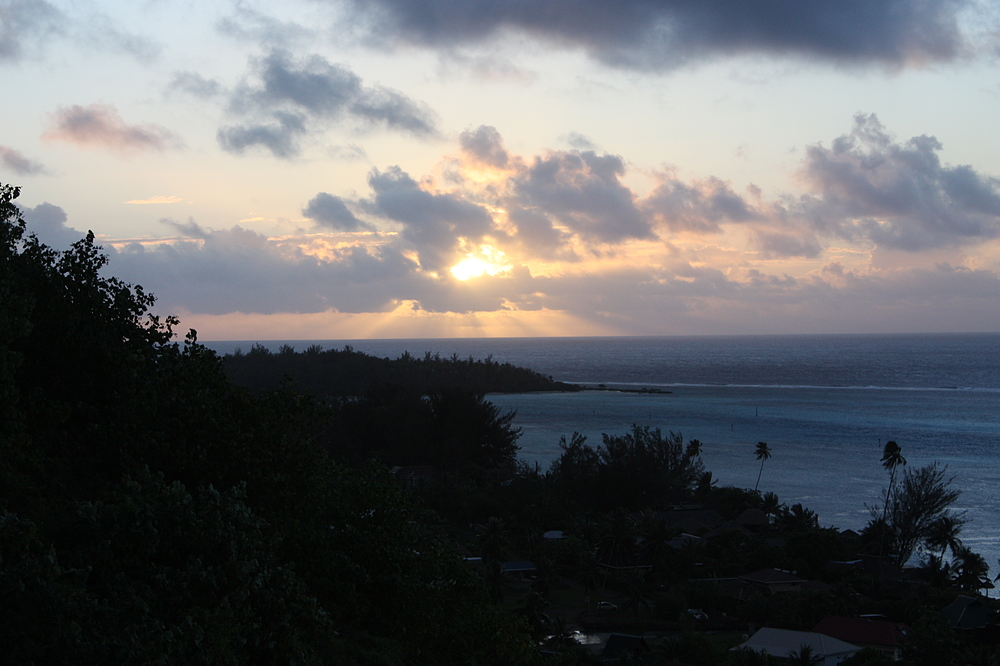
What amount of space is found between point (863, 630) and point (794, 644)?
410cm

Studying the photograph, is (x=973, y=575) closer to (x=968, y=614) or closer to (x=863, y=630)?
(x=968, y=614)

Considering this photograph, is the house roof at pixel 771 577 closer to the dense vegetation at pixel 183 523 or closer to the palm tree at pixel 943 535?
the palm tree at pixel 943 535

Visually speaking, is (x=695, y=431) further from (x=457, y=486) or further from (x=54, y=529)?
(x=54, y=529)

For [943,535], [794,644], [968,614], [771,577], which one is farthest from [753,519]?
[794,644]

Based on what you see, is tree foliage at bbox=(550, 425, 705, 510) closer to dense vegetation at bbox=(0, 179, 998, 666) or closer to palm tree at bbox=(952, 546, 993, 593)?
palm tree at bbox=(952, 546, 993, 593)

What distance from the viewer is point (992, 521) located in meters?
52.2

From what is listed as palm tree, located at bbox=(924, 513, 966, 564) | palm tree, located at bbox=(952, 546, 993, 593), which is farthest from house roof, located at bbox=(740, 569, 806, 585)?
palm tree, located at bbox=(924, 513, 966, 564)

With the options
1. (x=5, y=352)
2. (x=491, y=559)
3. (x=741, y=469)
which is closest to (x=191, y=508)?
(x=5, y=352)

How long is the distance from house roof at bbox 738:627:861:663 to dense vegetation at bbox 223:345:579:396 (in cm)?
9454

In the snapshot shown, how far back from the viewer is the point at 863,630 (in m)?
29.1

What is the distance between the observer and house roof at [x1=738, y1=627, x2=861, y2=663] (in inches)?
1033

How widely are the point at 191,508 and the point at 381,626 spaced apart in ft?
14.5

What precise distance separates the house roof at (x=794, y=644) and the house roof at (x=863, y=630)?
1446 mm

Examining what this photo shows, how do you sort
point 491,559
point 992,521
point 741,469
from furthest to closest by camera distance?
point 741,469
point 992,521
point 491,559
